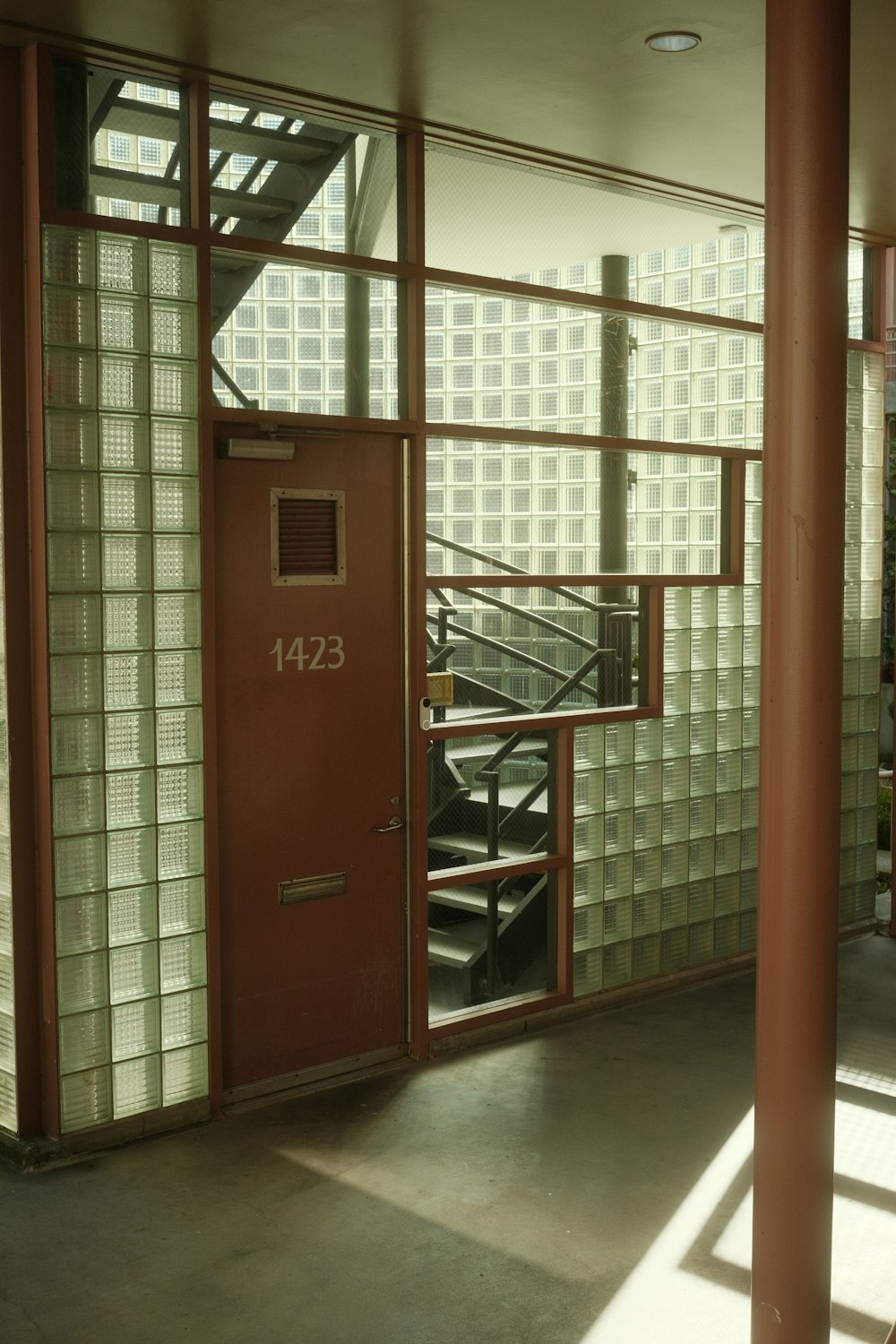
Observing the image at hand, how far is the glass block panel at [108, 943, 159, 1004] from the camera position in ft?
13.3

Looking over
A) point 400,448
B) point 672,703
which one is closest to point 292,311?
point 400,448

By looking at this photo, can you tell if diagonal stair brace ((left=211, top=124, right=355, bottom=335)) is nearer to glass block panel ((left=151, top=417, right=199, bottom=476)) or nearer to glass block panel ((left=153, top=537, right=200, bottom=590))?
glass block panel ((left=151, top=417, right=199, bottom=476))

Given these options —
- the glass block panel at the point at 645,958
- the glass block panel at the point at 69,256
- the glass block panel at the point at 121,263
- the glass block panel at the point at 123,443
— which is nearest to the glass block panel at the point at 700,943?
the glass block panel at the point at 645,958

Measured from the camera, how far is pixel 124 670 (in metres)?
4.03

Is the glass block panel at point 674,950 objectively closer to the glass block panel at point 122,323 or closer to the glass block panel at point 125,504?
the glass block panel at point 125,504

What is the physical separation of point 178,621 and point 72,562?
0.39m

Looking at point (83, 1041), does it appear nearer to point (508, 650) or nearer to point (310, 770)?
point (310, 770)

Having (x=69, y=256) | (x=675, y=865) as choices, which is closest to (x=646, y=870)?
(x=675, y=865)

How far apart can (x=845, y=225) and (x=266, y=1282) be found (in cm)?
281

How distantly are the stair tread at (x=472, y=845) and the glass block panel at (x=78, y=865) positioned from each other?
1.30m

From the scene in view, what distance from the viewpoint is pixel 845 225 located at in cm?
264

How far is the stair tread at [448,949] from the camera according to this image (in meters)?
5.00

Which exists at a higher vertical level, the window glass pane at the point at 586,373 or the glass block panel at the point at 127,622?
the window glass pane at the point at 586,373

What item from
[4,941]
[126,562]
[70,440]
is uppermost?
[70,440]
